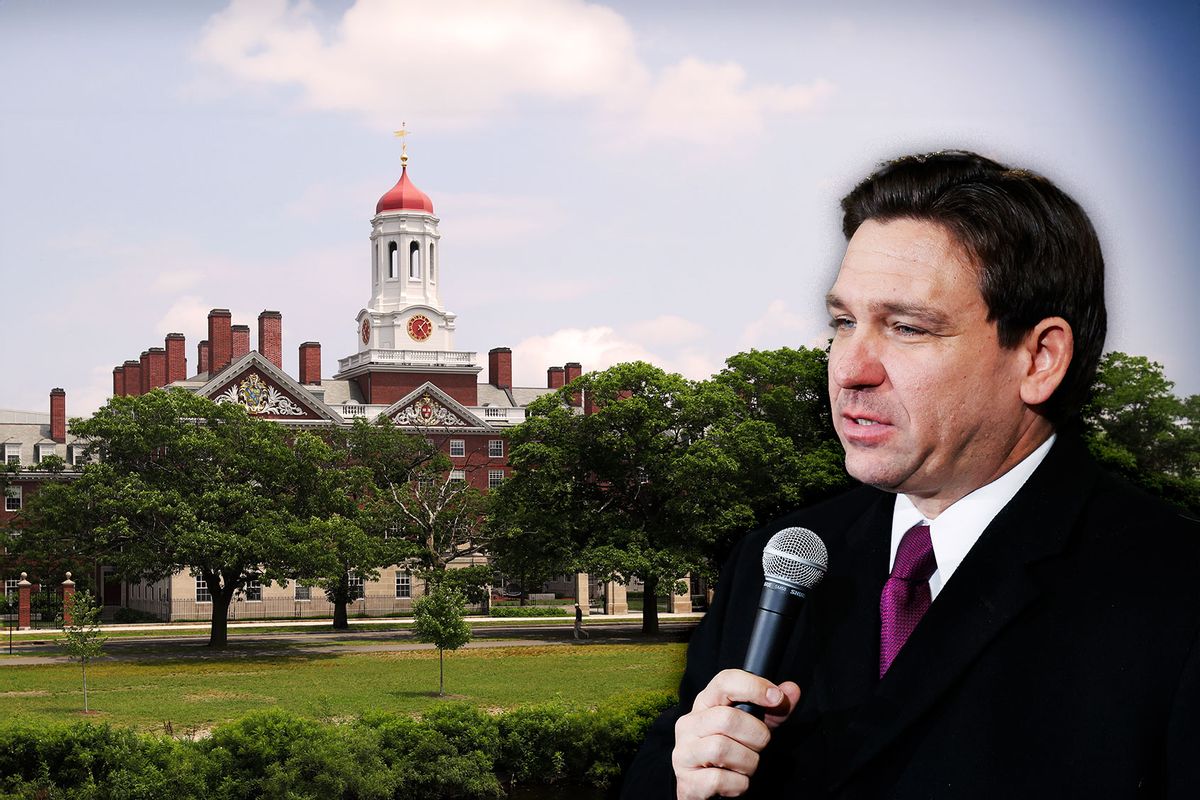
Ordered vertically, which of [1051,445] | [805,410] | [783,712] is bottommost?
[783,712]

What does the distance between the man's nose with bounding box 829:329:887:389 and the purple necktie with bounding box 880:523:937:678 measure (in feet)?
0.73

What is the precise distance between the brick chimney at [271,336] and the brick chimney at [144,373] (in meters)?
4.78

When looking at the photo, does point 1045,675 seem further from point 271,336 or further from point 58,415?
point 58,415

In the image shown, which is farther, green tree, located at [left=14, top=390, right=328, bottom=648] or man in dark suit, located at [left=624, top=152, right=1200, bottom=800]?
green tree, located at [left=14, top=390, right=328, bottom=648]

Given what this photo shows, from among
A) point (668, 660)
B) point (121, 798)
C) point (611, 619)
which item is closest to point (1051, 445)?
point (121, 798)

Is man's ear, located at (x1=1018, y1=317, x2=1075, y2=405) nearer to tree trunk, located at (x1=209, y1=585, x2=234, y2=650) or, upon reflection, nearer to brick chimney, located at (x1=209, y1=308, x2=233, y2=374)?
tree trunk, located at (x1=209, y1=585, x2=234, y2=650)

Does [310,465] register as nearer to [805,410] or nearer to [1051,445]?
[805,410]

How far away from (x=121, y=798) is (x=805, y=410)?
2125cm

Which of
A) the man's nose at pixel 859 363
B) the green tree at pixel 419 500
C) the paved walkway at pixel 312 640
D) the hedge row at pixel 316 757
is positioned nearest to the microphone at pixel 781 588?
the man's nose at pixel 859 363

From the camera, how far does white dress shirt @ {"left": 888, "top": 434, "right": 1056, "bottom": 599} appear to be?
5.41 feet

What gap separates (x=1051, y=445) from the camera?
1.65m

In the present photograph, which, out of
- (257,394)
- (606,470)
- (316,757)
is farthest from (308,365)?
(316,757)

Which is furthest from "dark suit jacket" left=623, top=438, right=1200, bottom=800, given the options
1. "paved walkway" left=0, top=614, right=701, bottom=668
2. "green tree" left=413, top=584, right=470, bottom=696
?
"paved walkway" left=0, top=614, right=701, bottom=668

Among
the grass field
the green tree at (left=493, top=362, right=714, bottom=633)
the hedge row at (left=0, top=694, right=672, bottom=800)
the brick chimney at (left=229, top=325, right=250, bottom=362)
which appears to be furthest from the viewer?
the brick chimney at (left=229, top=325, right=250, bottom=362)
